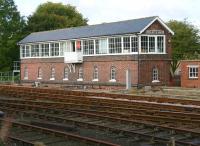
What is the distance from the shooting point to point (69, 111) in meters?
21.2

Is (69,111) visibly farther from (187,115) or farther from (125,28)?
(125,28)

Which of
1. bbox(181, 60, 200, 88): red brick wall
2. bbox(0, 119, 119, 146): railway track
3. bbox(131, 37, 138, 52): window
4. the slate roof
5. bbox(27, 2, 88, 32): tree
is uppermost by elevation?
bbox(27, 2, 88, 32): tree

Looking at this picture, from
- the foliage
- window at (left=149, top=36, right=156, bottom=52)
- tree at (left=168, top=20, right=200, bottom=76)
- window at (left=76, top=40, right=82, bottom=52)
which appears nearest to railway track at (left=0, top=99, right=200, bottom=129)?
window at (left=149, top=36, right=156, bottom=52)

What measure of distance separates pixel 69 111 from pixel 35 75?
34425 mm

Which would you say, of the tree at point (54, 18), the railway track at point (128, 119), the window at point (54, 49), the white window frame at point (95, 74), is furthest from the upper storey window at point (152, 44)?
the tree at point (54, 18)

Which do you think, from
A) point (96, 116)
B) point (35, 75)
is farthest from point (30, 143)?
point (35, 75)

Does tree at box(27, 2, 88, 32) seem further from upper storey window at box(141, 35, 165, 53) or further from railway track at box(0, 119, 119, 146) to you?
railway track at box(0, 119, 119, 146)

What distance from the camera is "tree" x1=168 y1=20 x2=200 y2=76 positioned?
2521 inches

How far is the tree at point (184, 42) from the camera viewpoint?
6403cm

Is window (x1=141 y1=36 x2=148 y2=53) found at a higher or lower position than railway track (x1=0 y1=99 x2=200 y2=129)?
higher

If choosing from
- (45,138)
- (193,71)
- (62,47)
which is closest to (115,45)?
(193,71)

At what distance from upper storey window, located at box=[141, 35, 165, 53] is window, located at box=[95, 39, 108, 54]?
4.33m

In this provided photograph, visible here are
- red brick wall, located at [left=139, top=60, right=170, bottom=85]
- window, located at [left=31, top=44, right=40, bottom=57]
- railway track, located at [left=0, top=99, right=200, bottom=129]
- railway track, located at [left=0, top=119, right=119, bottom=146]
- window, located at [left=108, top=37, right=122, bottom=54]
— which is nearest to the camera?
railway track, located at [left=0, top=119, right=119, bottom=146]

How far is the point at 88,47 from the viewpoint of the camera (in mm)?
47469
